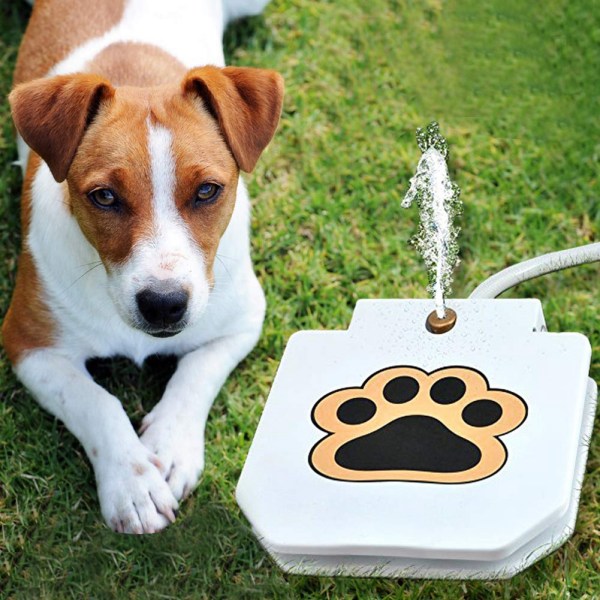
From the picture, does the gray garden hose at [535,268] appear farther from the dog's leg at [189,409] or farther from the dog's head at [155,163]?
the dog's head at [155,163]

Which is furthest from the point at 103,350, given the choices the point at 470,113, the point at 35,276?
the point at 470,113

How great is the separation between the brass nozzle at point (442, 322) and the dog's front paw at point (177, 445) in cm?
93

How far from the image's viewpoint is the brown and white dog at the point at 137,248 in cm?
364

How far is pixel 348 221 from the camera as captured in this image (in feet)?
16.9

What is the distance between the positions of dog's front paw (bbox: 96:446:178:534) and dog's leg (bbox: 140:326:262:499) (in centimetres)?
8

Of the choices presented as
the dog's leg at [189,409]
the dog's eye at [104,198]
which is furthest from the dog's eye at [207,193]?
the dog's leg at [189,409]

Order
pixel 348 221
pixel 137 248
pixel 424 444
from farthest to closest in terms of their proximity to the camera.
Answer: pixel 348 221 < pixel 137 248 < pixel 424 444

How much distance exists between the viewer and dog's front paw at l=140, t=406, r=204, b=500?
3.89 m

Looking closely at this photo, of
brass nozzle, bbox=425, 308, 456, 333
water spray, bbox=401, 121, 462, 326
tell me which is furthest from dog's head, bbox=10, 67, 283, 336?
water spray, bbox=401, 121, 462, 326

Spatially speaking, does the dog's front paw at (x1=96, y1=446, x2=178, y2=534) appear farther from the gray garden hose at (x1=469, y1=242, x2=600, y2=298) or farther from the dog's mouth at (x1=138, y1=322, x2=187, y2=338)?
the gray garden hose at (x1=469, y1=242, x2=600, y2=298)

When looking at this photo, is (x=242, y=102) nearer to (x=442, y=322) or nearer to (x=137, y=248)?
(x=137, y=248)

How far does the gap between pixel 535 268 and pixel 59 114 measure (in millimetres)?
1871

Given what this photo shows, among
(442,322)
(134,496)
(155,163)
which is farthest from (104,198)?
(442,322)

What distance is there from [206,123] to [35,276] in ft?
3.14
